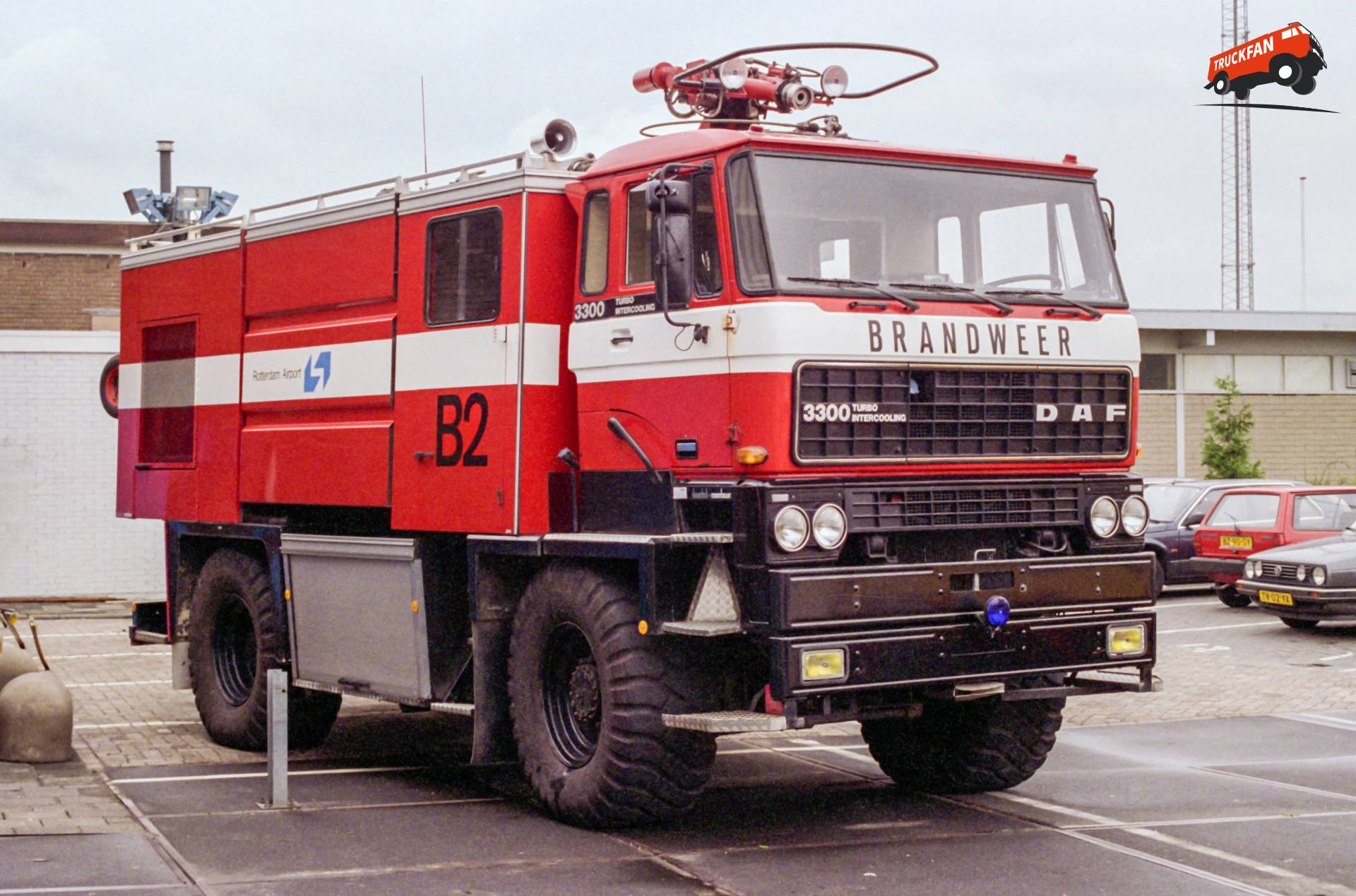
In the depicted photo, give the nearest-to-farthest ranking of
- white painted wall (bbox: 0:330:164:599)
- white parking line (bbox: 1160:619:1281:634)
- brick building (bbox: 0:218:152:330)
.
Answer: white parking line (bbox: 1160:619:1281:634)
white painted wall (bbox: 0:330:164:599)
brick building (bbox: 0:218:152:330)

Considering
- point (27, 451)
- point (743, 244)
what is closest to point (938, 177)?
point (743, 244)

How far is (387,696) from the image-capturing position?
10219mm

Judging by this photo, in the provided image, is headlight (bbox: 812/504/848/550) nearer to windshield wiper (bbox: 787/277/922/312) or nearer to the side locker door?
windshield wiper (bbox: 787/277/922/312)

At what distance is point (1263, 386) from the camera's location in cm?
4012

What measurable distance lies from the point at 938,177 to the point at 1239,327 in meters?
31.8

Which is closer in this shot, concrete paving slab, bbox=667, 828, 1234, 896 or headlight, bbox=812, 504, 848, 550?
concrete paving slab, bbox=667, 828, 1234, 896

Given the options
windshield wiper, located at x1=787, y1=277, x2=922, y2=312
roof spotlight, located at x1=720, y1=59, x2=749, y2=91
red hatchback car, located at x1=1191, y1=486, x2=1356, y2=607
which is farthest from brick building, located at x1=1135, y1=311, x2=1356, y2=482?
windshield wiper, located at x1=787, y1=277, x2=922, y2=312

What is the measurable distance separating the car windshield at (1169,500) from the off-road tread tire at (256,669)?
48.8ft

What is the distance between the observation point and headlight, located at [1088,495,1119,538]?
9000 millimetres

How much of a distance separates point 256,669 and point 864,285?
5428mm

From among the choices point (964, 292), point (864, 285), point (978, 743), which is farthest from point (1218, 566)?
point (864, 285)

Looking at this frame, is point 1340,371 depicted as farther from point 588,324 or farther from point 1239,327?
point 588,324

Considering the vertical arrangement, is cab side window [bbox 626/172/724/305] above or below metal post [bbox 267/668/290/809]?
above

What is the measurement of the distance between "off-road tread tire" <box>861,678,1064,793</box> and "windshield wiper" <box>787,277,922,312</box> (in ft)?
7.75
